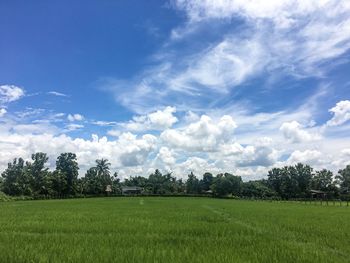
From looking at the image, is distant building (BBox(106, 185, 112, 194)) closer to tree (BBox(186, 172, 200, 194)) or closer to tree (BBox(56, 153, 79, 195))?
tree (BBox(56, 153, 79, 195))

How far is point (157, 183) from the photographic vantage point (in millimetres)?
147000

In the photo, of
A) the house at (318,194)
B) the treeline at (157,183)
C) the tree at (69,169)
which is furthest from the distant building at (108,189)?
the house at (318,194)

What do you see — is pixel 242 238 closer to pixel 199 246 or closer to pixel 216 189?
pixel 199 246

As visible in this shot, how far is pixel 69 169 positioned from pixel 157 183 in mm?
44881

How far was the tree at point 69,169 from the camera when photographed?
107 metres

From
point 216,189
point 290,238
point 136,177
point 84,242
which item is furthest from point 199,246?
point 136,177

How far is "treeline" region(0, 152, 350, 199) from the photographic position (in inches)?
4013

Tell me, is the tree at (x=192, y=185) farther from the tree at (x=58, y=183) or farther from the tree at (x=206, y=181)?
the tree at (x=58, y=183)

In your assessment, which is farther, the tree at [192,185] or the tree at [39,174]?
the tree at [192,185]

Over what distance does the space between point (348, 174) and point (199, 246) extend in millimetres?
117940

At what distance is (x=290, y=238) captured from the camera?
15.5 metres

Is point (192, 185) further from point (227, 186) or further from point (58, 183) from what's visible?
point (58, 183)

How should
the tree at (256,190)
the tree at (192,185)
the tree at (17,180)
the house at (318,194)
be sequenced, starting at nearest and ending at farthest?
the tree at (17,180) → the house at (318,194) → the tree at (256,190) → the tree at (192,185)

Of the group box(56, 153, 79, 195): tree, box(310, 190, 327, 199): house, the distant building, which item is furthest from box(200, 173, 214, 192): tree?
box(56, 153, 79, 195): tree
